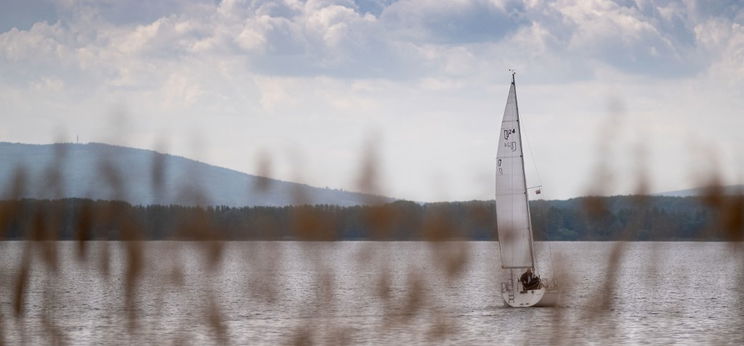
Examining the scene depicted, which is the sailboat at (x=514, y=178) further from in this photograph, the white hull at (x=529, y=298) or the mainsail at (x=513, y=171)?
the white hull at (x=529, y=298)

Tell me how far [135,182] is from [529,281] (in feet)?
143

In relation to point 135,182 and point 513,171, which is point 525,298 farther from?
point 135,182

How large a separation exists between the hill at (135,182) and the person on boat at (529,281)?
4219 cm

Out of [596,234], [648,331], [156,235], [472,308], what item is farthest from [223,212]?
[472,308]

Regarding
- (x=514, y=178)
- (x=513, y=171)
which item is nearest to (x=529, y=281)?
(x=514, y=178)

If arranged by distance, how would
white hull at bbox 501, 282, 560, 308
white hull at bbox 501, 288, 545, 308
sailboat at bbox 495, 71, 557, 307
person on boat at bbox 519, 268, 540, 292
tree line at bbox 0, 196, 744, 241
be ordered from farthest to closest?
person on boat at bbox 519, 268, 540, 292 → white hull at bbox 501, 288, 545, 308 → white hull at bbox 501, 282, 560, 308 → sailboat at bbox 495, 71, 557, 307 → tree line at bbox 0, 196, 744, 241

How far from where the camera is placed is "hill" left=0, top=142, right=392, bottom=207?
554cm

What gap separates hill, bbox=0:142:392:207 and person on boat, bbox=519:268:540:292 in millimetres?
42189

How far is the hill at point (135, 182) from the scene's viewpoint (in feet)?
18.2

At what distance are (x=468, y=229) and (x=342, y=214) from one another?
103cm

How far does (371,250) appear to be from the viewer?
217 inches

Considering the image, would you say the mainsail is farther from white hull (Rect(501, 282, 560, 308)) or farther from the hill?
the hill

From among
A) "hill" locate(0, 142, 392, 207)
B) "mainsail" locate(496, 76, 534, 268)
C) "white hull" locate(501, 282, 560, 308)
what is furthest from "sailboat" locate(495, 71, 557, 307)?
"hill" locate(0, 142, 392, 207)

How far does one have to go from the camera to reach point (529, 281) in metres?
48.1
